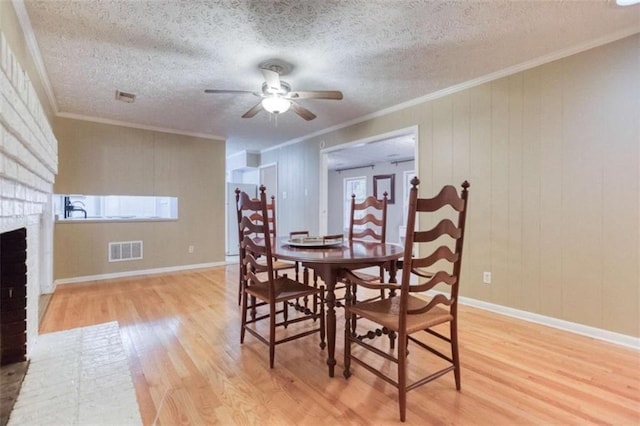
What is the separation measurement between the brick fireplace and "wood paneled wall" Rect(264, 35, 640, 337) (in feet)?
11.4

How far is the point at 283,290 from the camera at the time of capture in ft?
7.27

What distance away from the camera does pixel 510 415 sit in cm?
154

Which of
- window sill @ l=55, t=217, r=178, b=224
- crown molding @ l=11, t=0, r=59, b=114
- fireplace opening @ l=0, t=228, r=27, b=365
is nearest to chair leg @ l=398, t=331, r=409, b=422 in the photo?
fireplace opening @ l=0, t=228, r=27, b=365

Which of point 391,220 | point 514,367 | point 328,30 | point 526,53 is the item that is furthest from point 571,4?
point 391,220

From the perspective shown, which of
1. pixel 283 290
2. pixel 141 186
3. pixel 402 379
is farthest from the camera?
pixel 141 186

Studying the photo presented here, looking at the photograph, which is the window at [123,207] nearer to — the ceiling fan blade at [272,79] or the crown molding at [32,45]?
the crown molding at [32,45]

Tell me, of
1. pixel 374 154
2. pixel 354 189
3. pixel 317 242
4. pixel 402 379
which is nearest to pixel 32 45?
pixel 317 242

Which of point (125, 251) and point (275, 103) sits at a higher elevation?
point (275, 103)

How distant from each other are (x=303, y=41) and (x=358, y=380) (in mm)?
2409

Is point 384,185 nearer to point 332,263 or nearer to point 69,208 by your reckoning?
point 69,208

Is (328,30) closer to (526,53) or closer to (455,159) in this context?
(526,53)

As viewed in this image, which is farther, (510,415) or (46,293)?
(46,293)

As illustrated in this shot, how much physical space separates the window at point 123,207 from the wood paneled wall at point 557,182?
441 cm

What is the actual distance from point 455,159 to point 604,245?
148 centimetres
